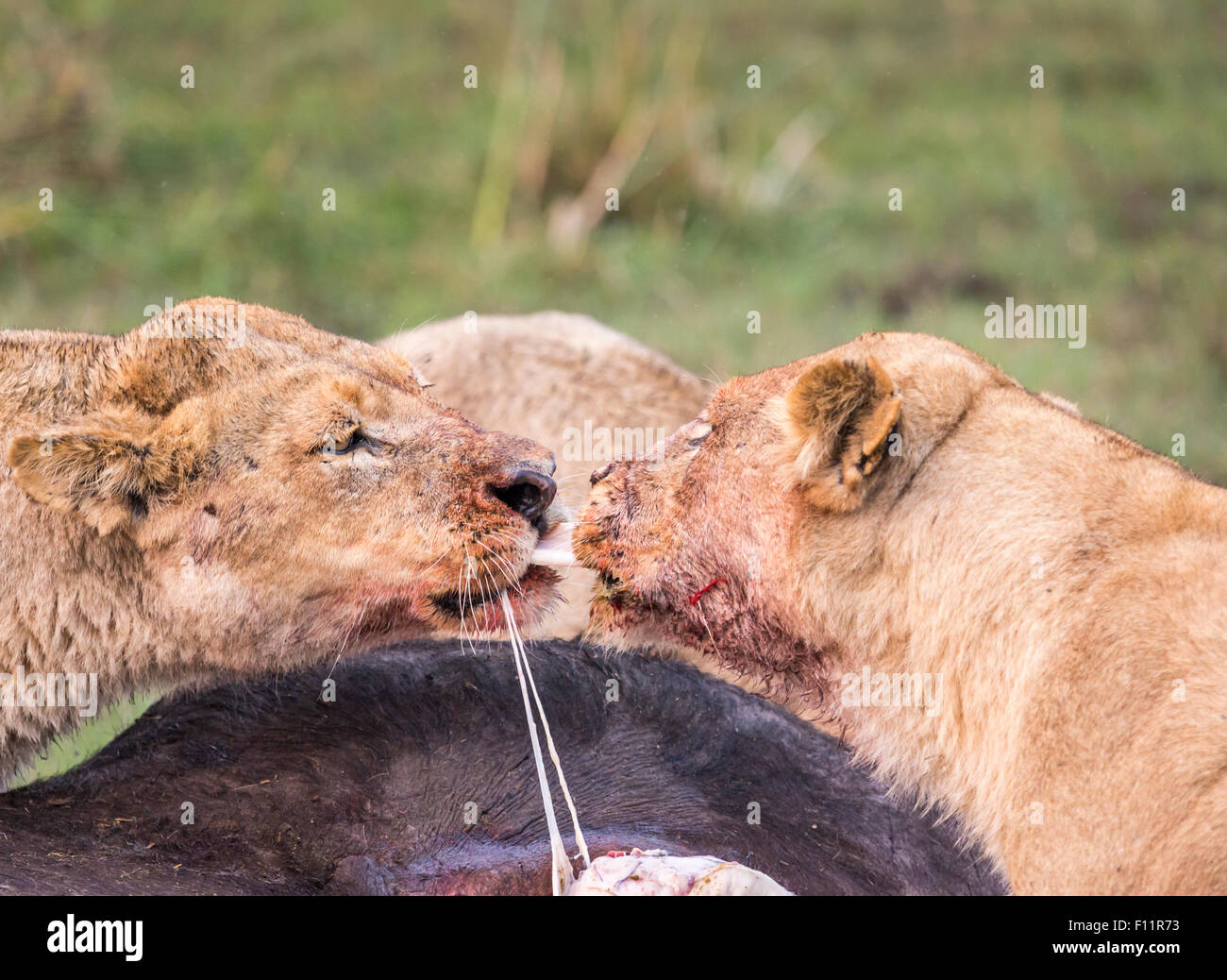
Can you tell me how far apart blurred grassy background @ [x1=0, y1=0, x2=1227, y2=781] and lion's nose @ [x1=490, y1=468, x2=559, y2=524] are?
14.3 ft

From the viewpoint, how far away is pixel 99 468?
3.42m

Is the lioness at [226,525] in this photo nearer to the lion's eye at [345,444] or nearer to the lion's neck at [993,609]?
the lion's eye at [345,444]

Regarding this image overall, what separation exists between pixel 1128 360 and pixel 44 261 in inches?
250

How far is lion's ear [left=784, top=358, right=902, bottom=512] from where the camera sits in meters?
3.22

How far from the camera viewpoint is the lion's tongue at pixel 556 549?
3791 mm

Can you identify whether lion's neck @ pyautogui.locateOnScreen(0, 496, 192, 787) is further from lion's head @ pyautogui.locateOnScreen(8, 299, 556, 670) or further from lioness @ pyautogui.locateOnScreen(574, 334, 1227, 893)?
lioness @ pyautogui.locateOnScreen(574, 334, 1227, 893)

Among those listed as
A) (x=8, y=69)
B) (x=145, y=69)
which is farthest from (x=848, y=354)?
(x=145, y=69)

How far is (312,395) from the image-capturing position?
3730 mm

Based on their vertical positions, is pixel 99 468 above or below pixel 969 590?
above

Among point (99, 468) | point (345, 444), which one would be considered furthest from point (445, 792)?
point (99, 468)

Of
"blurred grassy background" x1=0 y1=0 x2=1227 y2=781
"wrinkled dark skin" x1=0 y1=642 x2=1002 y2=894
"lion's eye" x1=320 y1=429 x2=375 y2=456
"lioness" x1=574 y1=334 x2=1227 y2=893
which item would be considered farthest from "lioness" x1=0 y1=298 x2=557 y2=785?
"blurred grassy background" x1=0 y1=0 x2=1227 y2=781

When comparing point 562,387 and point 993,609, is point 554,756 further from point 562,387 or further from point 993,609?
point 562,387

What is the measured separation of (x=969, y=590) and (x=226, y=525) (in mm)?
1738
